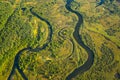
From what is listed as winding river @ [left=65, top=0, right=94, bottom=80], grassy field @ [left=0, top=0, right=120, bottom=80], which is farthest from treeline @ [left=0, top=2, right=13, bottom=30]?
winding river @ [left=65, top=0, right=94, bottom=80]

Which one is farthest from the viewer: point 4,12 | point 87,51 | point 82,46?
point 4,12

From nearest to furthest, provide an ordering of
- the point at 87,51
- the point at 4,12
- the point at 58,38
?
the point at 87,51 < the point at 58,38 < the point at 4,12

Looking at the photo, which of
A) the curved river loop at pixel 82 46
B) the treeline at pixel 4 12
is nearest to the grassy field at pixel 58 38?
the treeline at pixel 4 12

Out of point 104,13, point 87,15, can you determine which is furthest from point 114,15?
point 87,15

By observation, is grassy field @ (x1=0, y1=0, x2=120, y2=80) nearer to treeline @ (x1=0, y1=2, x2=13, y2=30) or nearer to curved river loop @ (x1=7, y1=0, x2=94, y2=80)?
treeline @ (x1=0, y1=2, x2=13, y2=30)

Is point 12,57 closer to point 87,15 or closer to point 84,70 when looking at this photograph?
point 84,70

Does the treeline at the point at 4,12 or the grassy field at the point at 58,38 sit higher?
the treeline at the point at 4,12

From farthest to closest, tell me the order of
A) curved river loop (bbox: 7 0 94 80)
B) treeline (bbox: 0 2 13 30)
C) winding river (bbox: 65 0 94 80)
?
treeline (bbox: 0 2 13 30)
winding river (bbox: 65 0 94 80)
curved river loop (bbox: 7 0 94 80)

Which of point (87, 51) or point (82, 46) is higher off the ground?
point (82, 46)

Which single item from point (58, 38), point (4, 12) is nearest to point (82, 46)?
point (58, 38)

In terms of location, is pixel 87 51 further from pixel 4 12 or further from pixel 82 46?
pixel 4 12

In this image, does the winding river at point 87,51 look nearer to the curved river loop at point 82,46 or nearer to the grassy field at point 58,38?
the curved river loop at point 82,46
